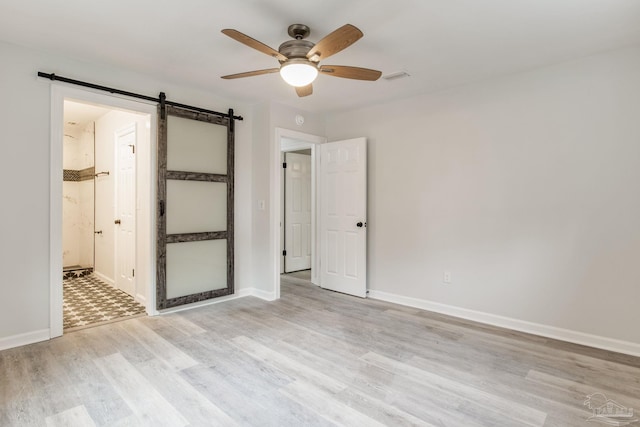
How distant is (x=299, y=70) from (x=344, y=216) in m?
2.47

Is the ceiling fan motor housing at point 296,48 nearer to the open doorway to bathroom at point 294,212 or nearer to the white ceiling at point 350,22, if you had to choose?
the white ceiling at point 350,22

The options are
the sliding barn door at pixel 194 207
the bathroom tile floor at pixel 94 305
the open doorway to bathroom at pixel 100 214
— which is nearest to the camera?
the bathroom tile floor at pixel 94 305

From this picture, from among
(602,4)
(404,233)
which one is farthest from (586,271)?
(602,4)

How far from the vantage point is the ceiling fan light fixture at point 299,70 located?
2.40 m

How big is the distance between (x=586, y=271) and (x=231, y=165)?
378 cm

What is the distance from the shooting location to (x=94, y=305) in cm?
401

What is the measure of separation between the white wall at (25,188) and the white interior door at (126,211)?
4.15 ft

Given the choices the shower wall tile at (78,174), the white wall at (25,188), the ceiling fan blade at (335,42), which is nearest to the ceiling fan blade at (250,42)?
the ceiling fan blade at (335,42)

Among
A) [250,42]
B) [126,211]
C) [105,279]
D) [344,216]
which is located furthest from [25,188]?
[344,216]

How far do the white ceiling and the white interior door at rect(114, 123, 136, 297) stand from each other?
1.43m

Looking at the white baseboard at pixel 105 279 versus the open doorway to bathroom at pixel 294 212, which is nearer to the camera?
the white baseboard at pixel 105 279

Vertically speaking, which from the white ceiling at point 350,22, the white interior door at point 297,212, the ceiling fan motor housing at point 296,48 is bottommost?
the white interior door at point 297,212

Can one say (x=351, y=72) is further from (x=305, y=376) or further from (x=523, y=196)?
(x=305, y=376)

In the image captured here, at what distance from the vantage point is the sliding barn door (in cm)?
368
